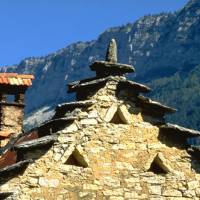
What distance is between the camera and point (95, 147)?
35.7 feet

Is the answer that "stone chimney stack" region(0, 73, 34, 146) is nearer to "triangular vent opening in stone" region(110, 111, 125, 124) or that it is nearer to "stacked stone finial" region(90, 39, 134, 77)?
"stacked stone finial" region(90, 39, 134, 77)

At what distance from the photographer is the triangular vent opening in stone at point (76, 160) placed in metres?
10.7

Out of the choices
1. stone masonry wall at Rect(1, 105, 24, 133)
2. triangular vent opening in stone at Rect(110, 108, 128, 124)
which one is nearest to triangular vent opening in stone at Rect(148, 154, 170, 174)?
triangular vent opening in stone at Rect(110, 108, 128, 124)

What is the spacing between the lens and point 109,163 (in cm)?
1096

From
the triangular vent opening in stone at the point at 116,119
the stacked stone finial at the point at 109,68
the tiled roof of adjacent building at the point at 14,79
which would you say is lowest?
the triangular vent opening in stone at the point at 116,119

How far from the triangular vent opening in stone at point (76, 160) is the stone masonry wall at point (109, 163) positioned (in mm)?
19

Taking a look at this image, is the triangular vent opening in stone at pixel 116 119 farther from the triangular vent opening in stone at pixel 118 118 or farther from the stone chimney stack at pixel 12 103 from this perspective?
the stone chimney stack at pixel 12 103

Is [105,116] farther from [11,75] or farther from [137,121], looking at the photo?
[11,75]

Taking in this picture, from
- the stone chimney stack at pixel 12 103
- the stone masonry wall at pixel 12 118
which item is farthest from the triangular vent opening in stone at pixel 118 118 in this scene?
the stone masonry wall at pixel 12 118

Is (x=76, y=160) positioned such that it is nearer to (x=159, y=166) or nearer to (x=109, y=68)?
(x=159, y=166)

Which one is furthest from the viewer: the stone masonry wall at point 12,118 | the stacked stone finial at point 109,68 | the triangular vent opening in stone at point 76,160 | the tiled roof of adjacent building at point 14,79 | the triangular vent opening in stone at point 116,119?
the tiled roof of adjacent building at point 14,79

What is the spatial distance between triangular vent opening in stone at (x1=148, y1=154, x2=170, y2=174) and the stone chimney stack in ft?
21.9

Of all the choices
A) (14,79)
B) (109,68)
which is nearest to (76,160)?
(109,68)

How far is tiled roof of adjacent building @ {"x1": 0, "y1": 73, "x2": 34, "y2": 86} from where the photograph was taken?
1866 centimetres
